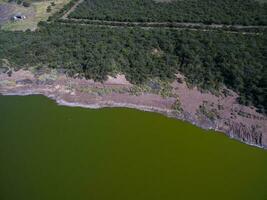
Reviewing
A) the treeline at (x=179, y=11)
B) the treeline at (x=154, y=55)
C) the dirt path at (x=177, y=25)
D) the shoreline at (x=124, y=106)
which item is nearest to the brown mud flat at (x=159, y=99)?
the shoreline at (x=124, y=106)

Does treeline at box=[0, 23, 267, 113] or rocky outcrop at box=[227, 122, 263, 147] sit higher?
treeline at box=[0, 23, 267, 113]

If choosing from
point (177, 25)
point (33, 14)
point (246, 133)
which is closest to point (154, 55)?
point (177, 25)

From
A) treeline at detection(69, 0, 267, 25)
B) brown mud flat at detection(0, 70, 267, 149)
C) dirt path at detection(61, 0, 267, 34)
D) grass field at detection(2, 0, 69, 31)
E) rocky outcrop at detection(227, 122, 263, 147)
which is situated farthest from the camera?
grass field at detection(2, 0, 69, 31)

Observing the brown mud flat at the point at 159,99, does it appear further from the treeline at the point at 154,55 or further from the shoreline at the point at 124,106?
the treeline at the point at 154,55

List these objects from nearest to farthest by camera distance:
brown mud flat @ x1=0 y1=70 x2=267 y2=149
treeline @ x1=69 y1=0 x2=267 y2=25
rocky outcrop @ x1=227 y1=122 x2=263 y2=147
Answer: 1. rocky outcrop @ x1=227 y1=122 x2=263 y2=147
2. brown mud flat @ x1=0 y1=70 x2=267 y2=149
3. treeline @ x1=69 y1=0 x2=267 y2=25

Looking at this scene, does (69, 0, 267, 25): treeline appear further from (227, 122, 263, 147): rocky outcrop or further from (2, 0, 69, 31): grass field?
(227, 122, 263, 147): rocky outcrop

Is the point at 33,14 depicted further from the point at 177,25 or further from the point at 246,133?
the point at 246,133

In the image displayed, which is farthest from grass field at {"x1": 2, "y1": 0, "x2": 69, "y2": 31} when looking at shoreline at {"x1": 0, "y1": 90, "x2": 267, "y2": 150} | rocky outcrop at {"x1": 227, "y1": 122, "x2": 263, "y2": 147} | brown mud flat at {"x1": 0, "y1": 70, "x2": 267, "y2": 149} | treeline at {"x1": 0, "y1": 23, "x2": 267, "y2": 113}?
rocky outcrop at {"x1": 227, "y1": 122, "x2": 263, "y2": 147}
